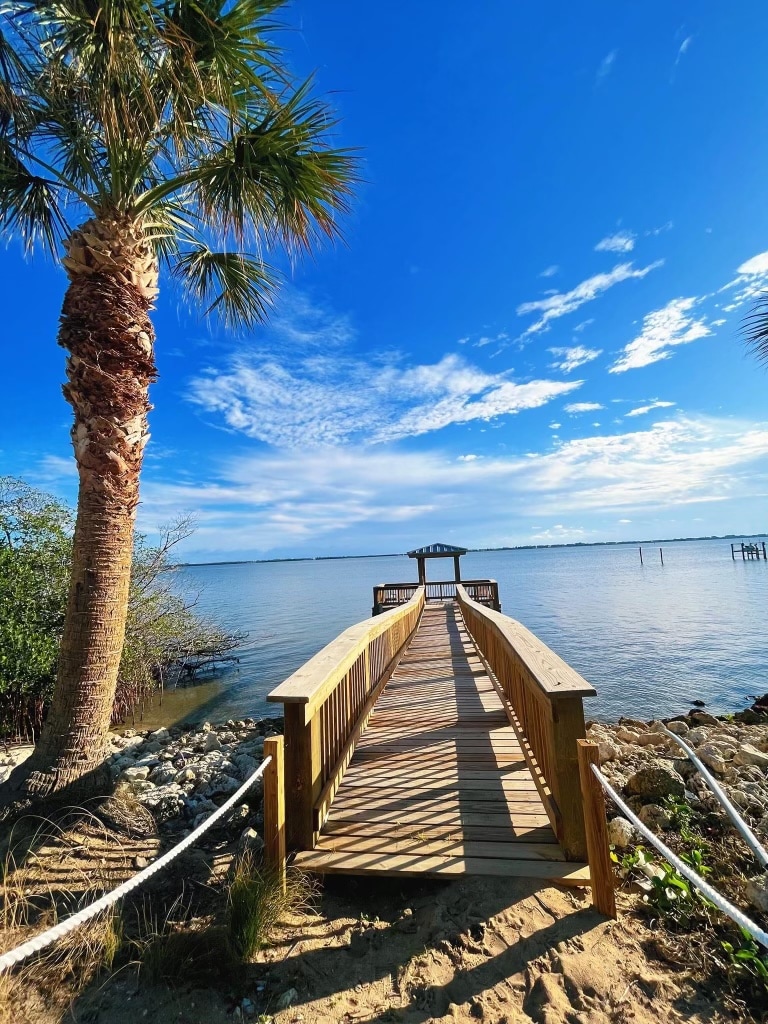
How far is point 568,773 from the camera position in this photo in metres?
2.58

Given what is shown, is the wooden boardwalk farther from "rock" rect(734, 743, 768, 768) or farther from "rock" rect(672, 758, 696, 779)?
"rock" rect(734, 743, 768, 768)

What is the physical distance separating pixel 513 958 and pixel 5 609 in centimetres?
867

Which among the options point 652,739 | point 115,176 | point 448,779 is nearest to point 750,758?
point 652,739

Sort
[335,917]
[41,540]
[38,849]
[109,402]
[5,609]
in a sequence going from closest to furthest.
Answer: [335,917] → [38,849] → [109,402] → [5,609] → [41,540]

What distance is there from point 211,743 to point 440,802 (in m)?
6.13

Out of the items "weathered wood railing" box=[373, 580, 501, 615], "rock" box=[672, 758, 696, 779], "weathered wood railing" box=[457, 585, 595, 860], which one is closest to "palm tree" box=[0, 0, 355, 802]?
"weathered wood railing" box=[457, 585, 595, 860]

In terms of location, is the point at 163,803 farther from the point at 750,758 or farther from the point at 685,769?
the point at 750,758

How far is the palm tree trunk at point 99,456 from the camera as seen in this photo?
3775mm

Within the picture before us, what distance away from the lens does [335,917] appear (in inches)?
95.7

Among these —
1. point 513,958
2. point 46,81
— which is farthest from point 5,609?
point 513,958

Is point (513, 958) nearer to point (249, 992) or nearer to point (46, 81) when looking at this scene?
point (249, 992)

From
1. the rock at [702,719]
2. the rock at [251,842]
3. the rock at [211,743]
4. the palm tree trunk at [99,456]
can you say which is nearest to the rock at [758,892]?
the rock at [251,842]

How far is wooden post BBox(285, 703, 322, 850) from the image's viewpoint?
276 cm

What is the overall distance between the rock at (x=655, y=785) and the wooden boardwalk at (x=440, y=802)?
1.06 metres
